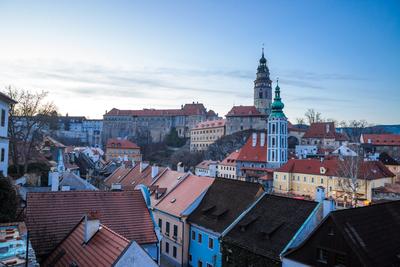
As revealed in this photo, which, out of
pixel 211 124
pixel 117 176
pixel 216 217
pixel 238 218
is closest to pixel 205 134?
pixel 211 124

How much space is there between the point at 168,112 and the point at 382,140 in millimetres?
78894

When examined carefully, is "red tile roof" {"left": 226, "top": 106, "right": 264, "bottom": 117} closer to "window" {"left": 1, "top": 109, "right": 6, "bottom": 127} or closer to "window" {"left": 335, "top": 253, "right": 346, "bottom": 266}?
"window" {"left": 1, "top": 109, "right": 6, "bottom": 127}

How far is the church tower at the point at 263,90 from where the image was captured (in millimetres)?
129250

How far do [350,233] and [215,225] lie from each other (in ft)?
29.2

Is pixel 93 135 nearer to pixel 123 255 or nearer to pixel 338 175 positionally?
pixel 338 175

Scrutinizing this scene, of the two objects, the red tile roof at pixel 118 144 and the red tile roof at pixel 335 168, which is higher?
the red tile roof at pixel 118 144

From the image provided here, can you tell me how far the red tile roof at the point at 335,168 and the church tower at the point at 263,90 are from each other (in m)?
67.1

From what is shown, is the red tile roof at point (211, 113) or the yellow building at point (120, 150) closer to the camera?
the yellow building at point (120, 150)

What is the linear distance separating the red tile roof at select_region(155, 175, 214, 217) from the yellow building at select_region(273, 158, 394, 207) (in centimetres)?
2412

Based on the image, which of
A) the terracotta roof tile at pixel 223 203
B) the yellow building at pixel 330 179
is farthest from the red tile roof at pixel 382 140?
the terracotta roof tile at pixel 223 203

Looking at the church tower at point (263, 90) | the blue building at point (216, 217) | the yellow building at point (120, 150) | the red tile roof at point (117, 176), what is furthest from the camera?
the church tower at point (263, 90)

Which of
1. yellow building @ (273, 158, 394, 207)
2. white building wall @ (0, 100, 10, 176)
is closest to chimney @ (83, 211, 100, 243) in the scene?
white building wall @ (0, 100, 10, 176)

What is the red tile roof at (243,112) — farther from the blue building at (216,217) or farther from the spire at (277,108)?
the blue building at (216,217)

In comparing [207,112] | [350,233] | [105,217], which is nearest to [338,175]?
[350,233]
